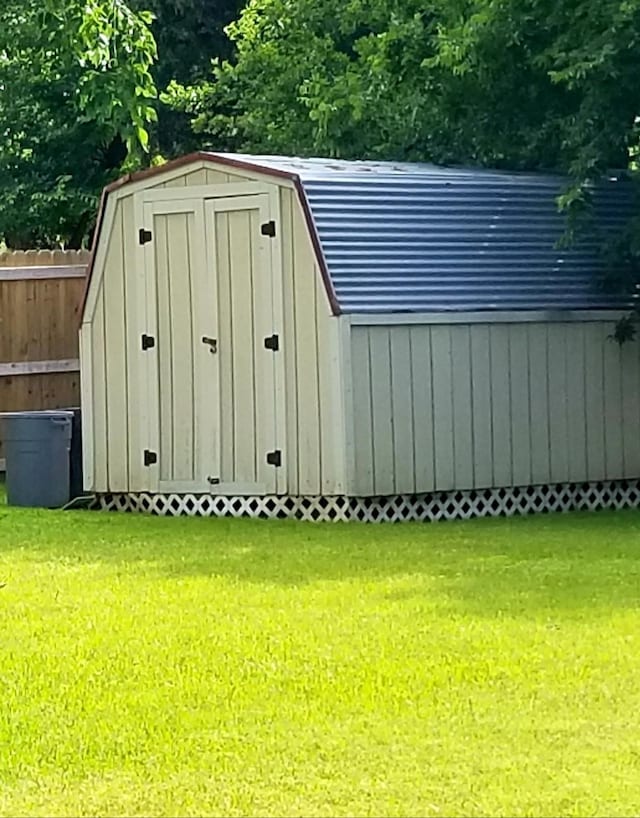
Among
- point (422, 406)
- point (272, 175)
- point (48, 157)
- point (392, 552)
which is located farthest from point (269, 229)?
point (48, 157)

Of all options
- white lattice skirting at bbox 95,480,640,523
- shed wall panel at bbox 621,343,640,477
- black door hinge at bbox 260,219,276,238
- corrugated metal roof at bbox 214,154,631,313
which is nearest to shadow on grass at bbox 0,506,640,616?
white lattice skirting at bbox 95,480,640,523

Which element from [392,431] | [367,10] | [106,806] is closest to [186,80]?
[367,10]

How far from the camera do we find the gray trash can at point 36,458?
1457cm

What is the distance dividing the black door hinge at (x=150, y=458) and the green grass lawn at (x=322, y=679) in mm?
2778

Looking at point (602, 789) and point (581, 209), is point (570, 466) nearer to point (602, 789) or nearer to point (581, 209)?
point (581, 209)

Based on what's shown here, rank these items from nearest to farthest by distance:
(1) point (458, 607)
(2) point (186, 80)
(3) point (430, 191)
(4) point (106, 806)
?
(4) point (106, 806)
(1) point (458, 607)
(3) point (430, 191)
(2) point (186, 80)

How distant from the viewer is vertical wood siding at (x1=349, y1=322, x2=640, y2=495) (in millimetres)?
13273

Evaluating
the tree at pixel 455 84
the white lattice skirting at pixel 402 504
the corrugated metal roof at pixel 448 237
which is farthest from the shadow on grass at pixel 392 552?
the tree at pixel 455 84

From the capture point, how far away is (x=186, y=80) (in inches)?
1123

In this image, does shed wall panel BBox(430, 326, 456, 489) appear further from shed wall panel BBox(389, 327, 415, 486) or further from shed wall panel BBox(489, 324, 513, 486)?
shed wall panel BBox(489, 324, 513, 486)

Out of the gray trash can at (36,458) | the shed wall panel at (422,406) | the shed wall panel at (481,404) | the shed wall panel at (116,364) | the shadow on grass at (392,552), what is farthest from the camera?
the gray trash can at (36,458)

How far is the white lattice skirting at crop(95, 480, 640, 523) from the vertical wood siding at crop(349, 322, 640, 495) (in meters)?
0.14

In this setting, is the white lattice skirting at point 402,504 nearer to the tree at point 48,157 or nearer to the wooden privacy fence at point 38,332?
the wooden privacy fence at point 38,332

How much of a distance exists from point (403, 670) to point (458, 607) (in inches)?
60.9
